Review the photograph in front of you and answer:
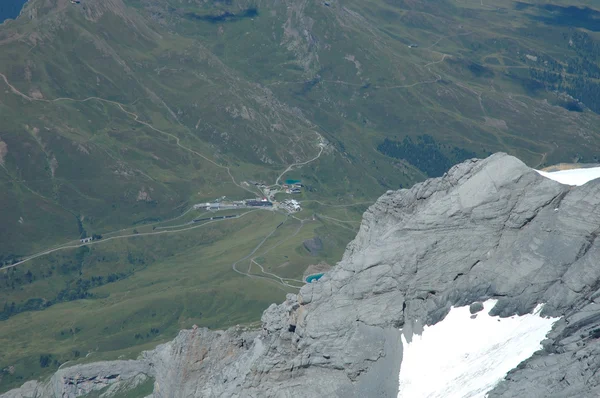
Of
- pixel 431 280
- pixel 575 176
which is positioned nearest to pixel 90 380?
pixel 431 280

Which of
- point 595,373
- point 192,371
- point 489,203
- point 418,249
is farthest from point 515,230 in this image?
point 192,371

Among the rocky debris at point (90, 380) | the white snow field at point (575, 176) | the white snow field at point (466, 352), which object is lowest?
the rocky debris at point (90, 380)

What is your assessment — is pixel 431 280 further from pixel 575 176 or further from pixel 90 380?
pixel 90 380

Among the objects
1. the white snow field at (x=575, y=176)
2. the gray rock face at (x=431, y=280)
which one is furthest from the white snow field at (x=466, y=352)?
the white snow field at (x=575, y=176)

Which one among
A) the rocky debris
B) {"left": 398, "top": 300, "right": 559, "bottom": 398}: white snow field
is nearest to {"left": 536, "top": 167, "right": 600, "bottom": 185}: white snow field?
{"left": 398, "top": 300, "right": 559, "bottom": 398}: white snow field

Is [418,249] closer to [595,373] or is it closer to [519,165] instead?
[519,165]

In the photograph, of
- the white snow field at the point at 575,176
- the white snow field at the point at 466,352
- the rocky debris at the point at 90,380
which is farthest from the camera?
the rocky debris at the point at 90,380

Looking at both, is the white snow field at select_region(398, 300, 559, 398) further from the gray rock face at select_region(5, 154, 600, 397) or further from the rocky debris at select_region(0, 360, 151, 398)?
the rocky debris at select_region(0, 360, 151, 398)

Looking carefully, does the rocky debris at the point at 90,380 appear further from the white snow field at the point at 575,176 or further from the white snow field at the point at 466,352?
the white snow field at the point at 575,176
